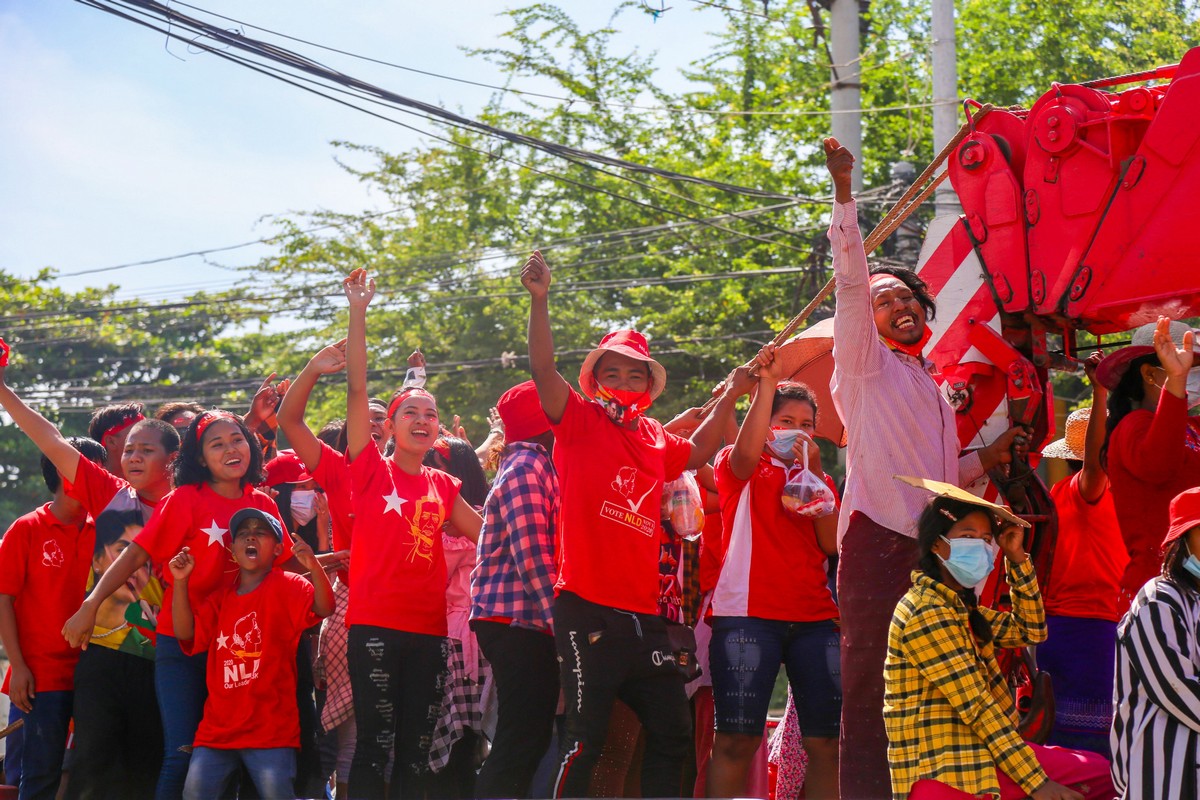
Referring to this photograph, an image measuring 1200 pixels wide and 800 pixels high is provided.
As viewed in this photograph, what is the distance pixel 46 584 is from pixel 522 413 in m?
2.65

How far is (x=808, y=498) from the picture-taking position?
569 centimetres

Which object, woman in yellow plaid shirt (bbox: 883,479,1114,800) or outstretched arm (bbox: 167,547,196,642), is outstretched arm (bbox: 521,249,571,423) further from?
outstretched arm (bbox: 167,547,196,642)

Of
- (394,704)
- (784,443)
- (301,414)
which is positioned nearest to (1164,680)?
(784,443)

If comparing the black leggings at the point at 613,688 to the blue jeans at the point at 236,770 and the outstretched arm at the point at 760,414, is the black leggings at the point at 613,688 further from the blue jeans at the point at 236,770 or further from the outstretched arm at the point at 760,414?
the blue jeans at the point at 236,770

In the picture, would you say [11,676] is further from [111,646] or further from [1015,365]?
[1015,365]

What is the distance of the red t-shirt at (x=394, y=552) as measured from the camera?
5.98m

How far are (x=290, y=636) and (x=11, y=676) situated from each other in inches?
62.5

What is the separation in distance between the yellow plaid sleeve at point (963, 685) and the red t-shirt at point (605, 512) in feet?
4.59

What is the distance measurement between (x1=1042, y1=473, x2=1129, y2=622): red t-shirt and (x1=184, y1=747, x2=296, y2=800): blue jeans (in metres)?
3.46

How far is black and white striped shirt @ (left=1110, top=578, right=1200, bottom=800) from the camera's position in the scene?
12.8 feet

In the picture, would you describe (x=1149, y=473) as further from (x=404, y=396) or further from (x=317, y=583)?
(x=317, y=583)

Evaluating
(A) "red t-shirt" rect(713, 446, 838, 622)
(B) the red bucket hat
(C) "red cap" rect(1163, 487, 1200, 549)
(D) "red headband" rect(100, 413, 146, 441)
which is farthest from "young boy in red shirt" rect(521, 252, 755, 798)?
(D) "red headband" rect(100, 413, 146, 441)

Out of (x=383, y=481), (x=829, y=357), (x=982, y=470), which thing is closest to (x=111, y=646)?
(x=383, y=481)

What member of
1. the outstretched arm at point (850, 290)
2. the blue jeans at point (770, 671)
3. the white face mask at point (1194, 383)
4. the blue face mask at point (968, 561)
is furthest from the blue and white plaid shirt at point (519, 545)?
the white face mask at point (1194, 383)
